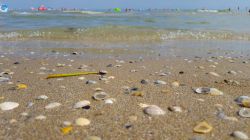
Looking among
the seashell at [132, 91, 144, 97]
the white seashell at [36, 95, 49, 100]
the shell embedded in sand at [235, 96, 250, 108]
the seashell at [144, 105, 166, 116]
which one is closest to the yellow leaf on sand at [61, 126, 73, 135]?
the seashell at [144, 105, 166, 116]

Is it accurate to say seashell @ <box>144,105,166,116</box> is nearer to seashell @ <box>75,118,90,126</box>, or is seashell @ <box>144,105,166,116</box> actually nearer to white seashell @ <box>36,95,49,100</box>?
seashell @ <box>75,118,90,126</box>

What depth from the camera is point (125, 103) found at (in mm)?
3160

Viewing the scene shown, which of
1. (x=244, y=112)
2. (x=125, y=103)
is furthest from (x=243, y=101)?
(x=125, y=103)

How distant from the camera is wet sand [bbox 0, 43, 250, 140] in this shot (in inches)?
94.0

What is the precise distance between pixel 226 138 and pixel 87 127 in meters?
1.09

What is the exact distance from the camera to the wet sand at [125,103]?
7.84 ft

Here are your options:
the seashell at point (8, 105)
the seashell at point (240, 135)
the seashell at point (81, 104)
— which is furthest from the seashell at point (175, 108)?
the seashell at point (8, 105)

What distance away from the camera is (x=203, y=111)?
2.91 metres

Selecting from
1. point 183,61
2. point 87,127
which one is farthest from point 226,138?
point 183,61

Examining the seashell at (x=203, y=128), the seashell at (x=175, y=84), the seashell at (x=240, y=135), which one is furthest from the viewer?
the seashell at (x=175, y=84)

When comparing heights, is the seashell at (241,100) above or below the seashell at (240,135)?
below

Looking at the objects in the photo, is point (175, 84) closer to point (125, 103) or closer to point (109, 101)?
point (125, 103)

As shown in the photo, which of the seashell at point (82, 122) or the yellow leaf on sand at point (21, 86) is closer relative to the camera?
the seashell at point (82, 122)

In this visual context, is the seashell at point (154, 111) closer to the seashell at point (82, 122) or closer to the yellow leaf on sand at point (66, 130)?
the seashell at point (82, 122)
